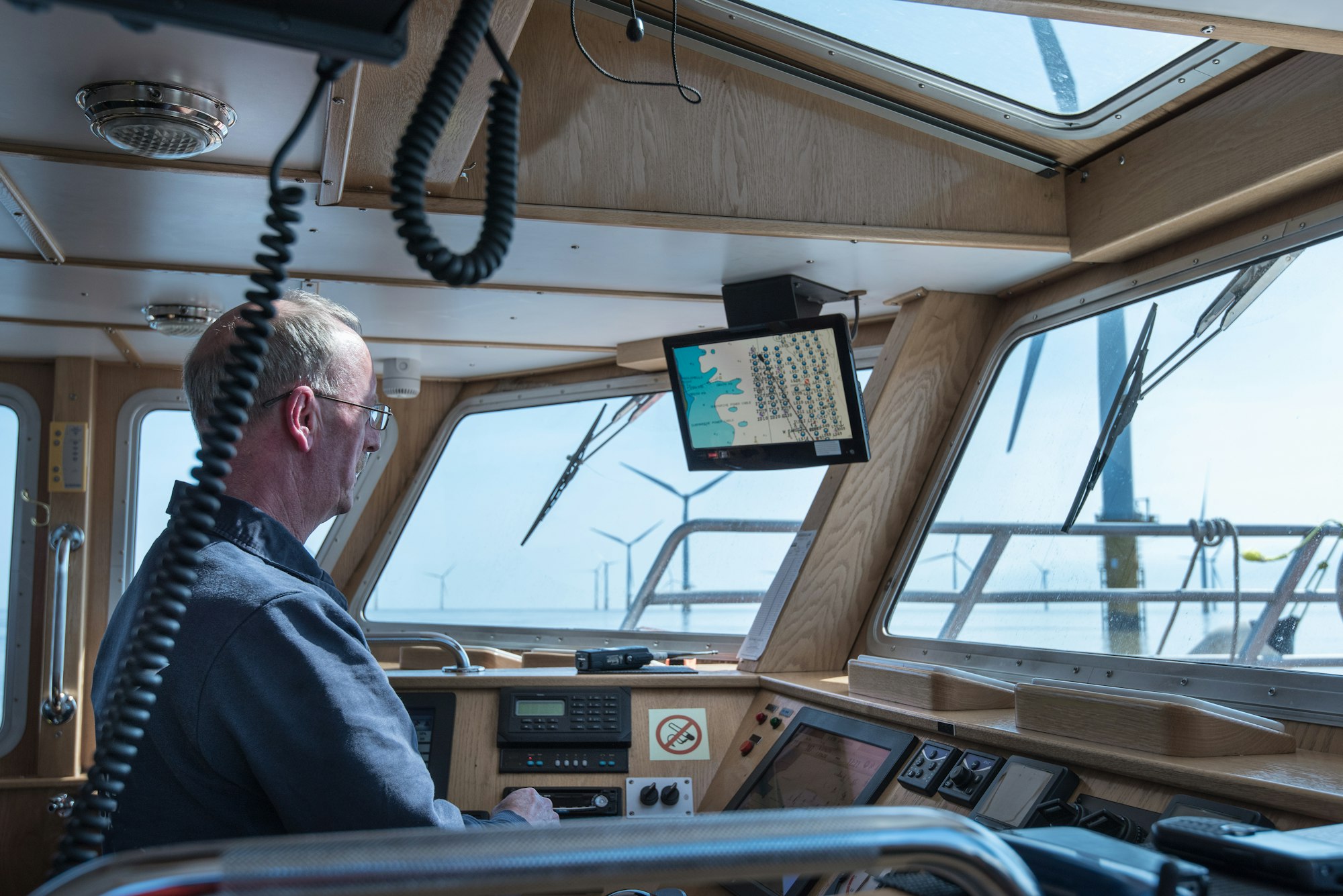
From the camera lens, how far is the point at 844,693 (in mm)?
2445

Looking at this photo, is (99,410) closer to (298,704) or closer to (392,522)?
(392,522)

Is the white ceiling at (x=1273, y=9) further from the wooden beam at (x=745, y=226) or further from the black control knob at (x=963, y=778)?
the black control knob at (x=963, y=778)

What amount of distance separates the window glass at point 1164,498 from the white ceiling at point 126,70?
184 cm

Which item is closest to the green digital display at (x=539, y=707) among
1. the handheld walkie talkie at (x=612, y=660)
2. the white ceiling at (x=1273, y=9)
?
the handheld walkie talkie at (x=612, y=660)

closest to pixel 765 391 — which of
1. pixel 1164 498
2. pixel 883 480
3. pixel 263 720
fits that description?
pixel 883 480

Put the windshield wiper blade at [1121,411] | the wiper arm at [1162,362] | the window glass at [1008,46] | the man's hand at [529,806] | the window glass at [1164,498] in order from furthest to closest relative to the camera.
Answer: the windshield wiper blade at [1121,411] < the wiper arm at [1162,362] < the window glass at [1008,46] < the window glass at [1164,498] < the man's hand at [529,806]

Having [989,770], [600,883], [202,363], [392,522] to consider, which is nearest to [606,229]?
[202,363]

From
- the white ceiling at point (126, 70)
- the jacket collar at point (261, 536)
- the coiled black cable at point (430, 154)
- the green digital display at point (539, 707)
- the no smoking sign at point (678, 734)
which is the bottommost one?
the no smoking sign at point (678, 734)

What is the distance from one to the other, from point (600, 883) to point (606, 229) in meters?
1.92

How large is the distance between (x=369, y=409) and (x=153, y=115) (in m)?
0.62

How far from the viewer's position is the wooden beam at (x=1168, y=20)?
4.81 ft

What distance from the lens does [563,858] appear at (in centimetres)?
62

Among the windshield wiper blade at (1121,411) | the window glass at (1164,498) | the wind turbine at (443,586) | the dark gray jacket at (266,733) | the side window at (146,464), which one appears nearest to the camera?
the dark gray jacket at (266,733)

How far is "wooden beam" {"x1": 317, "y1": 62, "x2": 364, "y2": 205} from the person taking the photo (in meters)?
1.60
